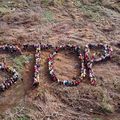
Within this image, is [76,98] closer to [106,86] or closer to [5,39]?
[106,86]

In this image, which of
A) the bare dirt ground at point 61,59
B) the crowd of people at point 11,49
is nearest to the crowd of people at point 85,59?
the bare dirt ground at point 61,59

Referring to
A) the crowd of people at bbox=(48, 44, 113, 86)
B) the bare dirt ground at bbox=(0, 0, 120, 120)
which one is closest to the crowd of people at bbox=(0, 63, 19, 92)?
the bare dirt ground at bbox=(0, 0, 120, 120)

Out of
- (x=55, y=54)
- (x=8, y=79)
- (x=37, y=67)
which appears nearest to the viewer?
(x=8, y=79)

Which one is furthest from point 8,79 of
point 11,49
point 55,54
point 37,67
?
point 55,54

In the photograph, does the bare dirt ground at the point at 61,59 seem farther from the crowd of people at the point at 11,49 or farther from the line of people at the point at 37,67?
the crowd of people at the point at 11,49

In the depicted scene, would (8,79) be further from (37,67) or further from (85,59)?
(85,59)

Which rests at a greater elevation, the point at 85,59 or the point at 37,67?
the point at 85,59

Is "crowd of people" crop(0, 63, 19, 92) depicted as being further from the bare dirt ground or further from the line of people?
the line of people
